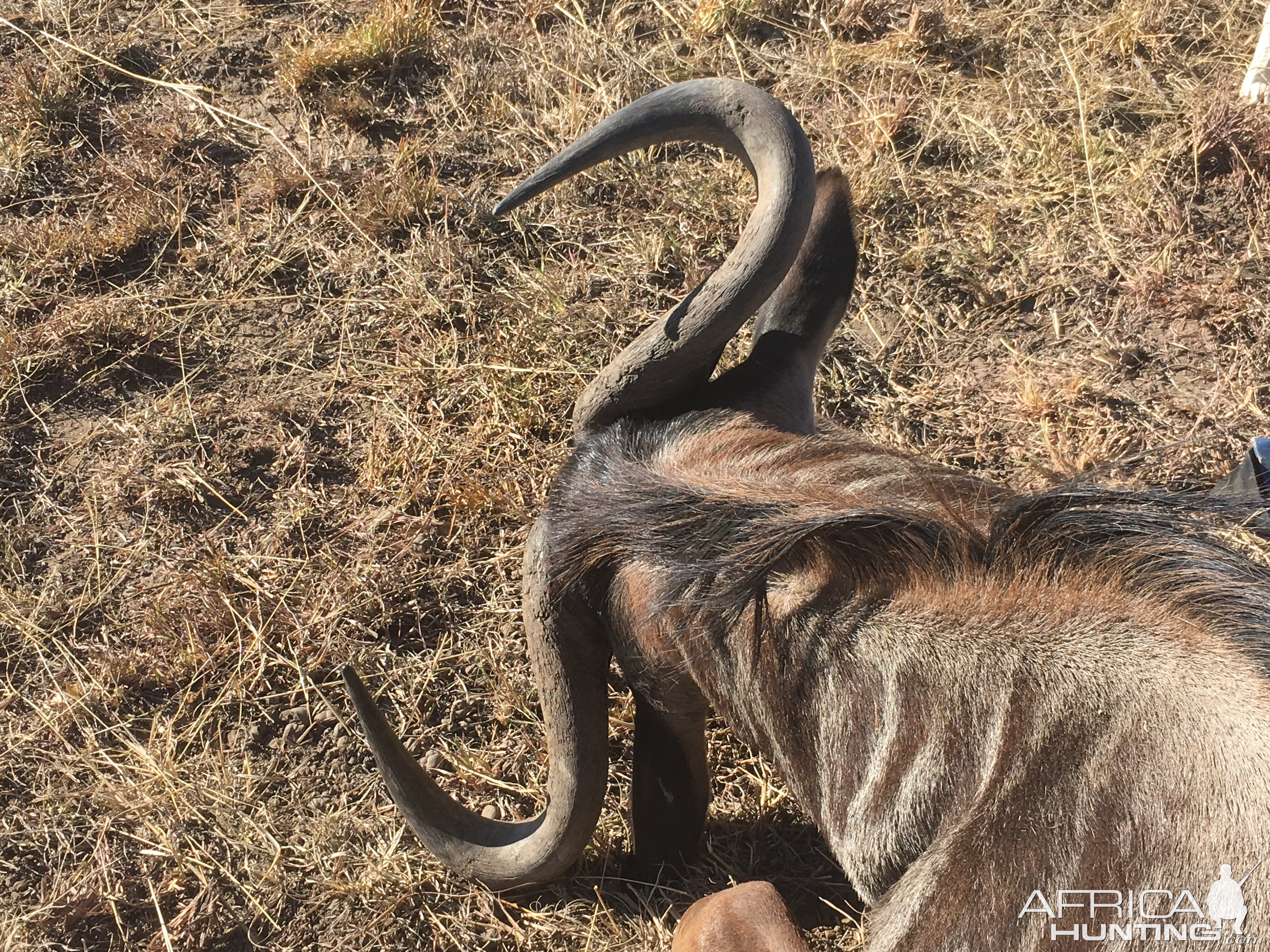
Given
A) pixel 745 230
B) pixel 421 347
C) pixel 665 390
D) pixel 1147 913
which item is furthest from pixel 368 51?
pixel 1147 913

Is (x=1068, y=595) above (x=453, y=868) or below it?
above

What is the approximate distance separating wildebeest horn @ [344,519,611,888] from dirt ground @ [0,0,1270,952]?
42 centimetres

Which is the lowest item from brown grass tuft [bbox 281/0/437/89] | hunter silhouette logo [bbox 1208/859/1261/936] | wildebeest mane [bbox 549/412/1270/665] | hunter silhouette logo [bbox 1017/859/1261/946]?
hunter silhouette logo [bbox 1017/859/1261/946]

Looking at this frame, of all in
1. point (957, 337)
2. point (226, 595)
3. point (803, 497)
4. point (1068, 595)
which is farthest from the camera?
point (957, 337)

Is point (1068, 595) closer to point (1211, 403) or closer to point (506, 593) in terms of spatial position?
point (506, 593)

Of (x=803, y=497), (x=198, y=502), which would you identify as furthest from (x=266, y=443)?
(x=803, y=497)

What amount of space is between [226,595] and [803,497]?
2.85 m

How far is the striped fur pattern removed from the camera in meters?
2.29

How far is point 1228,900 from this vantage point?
7.12ft

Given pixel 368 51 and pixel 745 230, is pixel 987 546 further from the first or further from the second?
pixel 368 51

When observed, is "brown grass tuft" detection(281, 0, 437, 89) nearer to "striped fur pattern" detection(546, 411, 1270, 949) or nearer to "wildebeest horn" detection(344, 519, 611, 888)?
"wildebeest horn" detection(344, 519, 611, 888)

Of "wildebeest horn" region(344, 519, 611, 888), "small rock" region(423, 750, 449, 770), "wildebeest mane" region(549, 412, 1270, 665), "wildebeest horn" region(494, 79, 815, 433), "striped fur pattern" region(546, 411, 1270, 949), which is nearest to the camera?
"striped fur pattern" region(546, 411, 1270, 949)

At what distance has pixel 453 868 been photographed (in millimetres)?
3486

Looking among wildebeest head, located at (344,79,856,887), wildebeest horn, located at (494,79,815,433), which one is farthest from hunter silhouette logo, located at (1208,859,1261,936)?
wildebeest horn, located at (494,79,815,433)
